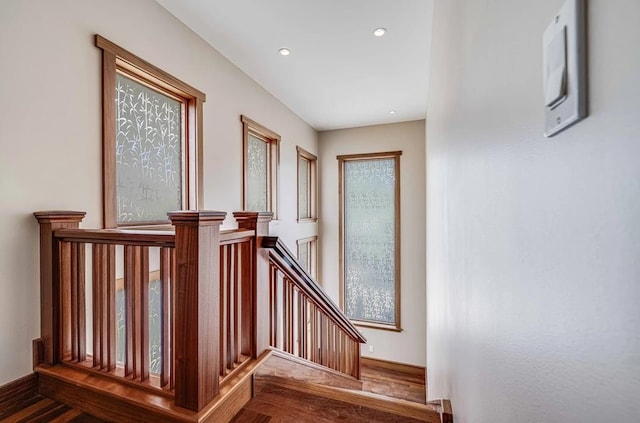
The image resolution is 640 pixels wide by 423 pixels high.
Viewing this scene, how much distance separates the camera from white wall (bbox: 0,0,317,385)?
4.86 ft

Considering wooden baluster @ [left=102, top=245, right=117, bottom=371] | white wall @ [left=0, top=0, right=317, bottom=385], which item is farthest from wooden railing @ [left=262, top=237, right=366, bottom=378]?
white wall @ [left=0, top=0, right=317, bottom=385]

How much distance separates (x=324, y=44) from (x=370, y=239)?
344cm

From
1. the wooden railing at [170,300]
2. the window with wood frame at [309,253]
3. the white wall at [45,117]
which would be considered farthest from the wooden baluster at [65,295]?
the window with wood frame at [309,253]

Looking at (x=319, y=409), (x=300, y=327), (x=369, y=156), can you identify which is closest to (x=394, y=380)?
(x=300, y=327)

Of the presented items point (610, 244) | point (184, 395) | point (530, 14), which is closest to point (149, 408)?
point (184, 395)

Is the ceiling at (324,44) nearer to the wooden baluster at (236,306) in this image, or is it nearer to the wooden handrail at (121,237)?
the wooden handrail at (121,237)

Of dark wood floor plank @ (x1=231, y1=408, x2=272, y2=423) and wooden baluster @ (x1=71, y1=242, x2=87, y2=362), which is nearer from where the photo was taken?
dark wood floor plank @ (x1=231, y1=408, x2=272, y2=423)

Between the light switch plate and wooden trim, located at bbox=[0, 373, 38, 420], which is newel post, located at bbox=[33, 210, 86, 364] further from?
the light switch plate

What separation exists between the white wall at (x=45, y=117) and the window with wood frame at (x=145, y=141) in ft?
0.22

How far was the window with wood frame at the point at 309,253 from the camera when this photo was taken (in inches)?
197

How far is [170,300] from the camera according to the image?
1.37 meters

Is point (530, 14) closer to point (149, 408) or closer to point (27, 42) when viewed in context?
point (149, 408)

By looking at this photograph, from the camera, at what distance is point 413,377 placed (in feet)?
16.1

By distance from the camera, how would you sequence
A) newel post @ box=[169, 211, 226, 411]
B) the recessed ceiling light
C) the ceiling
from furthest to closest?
1. the recessed ceiling light
2. the ceiling
3. newel post @ box=[169, 211, 226, 411]
